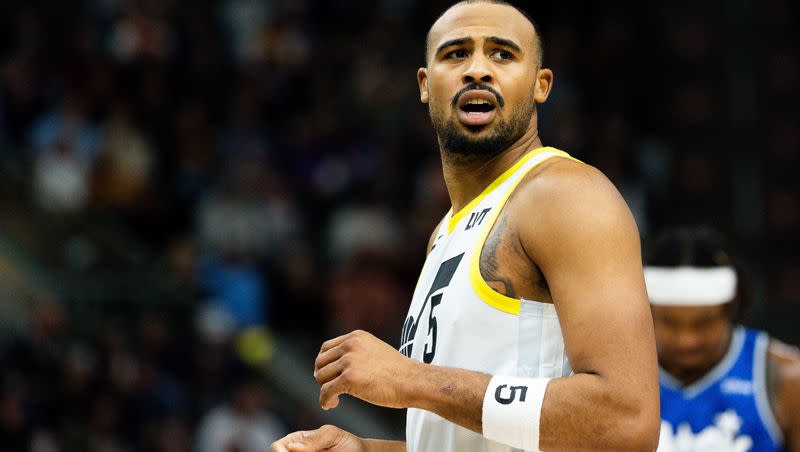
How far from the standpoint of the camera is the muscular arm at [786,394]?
477 centimetres

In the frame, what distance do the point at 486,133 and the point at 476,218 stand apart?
0.81ft

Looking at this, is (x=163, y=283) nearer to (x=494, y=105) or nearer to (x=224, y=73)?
(x=224, y=73)

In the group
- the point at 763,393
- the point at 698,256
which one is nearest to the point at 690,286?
the point at 698,256

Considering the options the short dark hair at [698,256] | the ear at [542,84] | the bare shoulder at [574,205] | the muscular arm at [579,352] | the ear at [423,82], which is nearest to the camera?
the muscular arm at [579,352]

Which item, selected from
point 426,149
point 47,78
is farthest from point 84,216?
point 426,149

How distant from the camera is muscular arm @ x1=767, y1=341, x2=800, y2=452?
188 inches

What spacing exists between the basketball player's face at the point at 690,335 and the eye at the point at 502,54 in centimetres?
195

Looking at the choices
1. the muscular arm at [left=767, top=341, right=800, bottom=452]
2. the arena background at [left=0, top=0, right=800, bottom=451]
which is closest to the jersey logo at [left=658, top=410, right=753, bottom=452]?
the muscular arm at [left=767, top=341, right=800, bottom=452]

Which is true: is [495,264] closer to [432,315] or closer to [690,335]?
[432,315]

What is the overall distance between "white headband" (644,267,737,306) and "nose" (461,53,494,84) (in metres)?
1.99

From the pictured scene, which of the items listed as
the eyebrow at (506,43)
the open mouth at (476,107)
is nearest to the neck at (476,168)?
the open mouth at (476,107)

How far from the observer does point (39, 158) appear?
11.0 meters

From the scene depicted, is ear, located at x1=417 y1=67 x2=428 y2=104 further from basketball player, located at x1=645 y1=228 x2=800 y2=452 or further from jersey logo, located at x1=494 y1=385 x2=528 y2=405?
basketball player, located at x1=645 y1=228 x2=800 y2=452

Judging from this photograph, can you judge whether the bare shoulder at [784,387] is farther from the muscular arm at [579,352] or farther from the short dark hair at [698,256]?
the muscular arm at [579,352]
